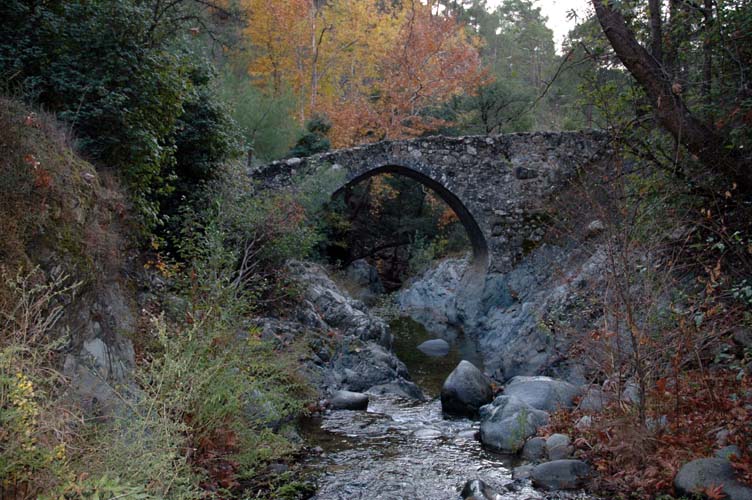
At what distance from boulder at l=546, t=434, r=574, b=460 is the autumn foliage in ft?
43.2

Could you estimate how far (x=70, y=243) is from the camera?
429 cm

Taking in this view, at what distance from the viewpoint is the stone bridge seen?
42.3 ft

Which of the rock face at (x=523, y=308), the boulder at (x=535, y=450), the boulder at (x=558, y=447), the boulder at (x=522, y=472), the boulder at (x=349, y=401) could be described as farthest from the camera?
the rock face at (x=523, y=308)

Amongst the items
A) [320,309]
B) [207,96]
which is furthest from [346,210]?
[207,96]

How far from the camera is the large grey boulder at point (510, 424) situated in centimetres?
600

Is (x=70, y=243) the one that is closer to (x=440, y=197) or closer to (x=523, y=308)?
(x=523, y=308)

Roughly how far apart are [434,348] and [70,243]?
8.58 m

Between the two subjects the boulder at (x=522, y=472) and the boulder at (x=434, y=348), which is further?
the boulder at (x=434, y=348)

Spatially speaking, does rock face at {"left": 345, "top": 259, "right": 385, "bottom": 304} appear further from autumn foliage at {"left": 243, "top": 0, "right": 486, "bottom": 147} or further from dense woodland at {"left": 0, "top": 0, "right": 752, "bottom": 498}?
dense woodland at {"left": 0, "top": 0, "right": 752, "bottom": 498}

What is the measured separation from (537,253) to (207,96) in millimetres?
7270

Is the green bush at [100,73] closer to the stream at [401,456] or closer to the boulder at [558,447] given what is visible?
the stream at [401,456]

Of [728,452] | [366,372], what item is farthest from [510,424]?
[366,372]

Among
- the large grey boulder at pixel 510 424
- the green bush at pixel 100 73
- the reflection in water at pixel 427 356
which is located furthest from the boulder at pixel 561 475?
the green bush at pixel 100 73

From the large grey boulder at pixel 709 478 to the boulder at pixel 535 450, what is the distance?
1424mm
